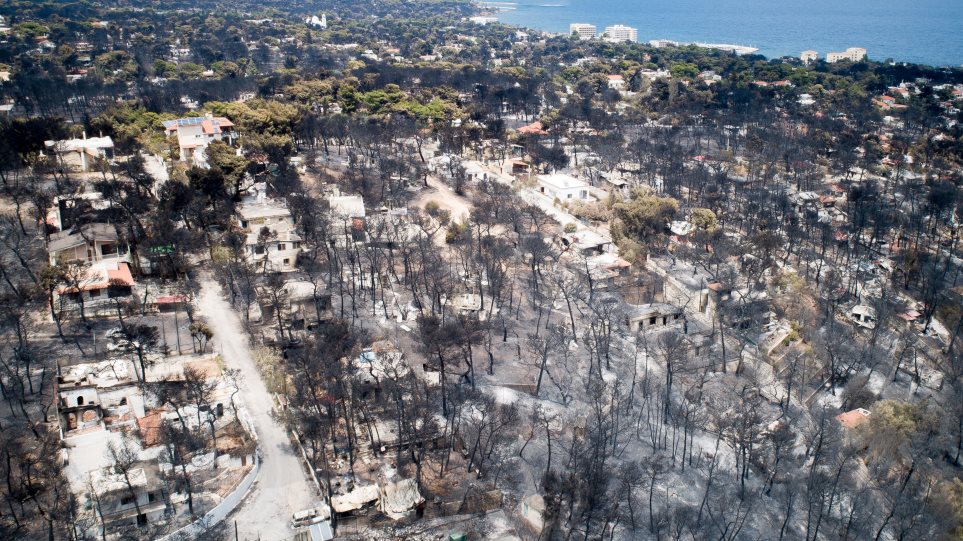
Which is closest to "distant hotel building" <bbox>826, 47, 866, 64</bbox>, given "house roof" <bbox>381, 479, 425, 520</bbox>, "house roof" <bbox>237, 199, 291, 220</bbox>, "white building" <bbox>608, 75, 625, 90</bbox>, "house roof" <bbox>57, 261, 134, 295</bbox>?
"white building" <bbox>608, 75, 625, 90</bbox>

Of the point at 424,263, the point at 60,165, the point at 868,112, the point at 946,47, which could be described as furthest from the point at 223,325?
the point at 946,47

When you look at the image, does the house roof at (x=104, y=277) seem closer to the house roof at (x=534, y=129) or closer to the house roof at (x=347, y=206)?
the house roof at (x=347, y=206)

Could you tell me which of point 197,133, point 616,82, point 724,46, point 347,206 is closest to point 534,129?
point 347,206

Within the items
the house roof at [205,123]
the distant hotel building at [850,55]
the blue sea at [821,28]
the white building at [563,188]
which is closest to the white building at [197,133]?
the house roof at [205,123]

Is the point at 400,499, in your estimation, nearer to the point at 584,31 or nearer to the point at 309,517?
the point at 309,517

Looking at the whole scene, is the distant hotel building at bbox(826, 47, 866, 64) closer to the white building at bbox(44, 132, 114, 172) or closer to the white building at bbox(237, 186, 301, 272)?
the white building at bbox(237, 186, 301, 272)

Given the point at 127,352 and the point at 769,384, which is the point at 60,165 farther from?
the point at 769,384

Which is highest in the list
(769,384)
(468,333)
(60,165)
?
(60,165)
